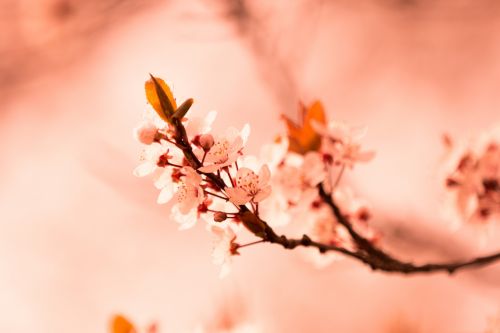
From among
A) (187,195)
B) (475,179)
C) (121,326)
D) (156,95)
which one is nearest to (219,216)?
(187,195)

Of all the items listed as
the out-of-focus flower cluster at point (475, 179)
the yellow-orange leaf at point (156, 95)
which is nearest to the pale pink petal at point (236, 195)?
the yellow-orange leaf at point (156, 95)

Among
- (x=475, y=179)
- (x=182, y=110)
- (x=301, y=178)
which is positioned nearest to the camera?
(x=182, y=110)

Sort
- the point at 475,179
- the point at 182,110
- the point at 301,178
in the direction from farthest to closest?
the point at 475,179
the point at 301,178
the point at 182,110

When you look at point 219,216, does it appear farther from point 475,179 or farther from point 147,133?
point 475,179

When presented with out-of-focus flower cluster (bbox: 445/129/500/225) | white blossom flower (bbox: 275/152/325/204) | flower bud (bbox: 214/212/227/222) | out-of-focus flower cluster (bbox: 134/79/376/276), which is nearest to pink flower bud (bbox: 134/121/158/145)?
out-of-focus flower cluster (bbox: 134/79/376/276)

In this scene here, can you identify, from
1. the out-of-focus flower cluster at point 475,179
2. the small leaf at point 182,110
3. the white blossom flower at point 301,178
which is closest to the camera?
the small leaf at point 182,110

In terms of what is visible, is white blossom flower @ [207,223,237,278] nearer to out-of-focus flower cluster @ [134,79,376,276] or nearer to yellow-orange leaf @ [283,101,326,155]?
out-of-focus flower cluster @ [134,79,376,276]

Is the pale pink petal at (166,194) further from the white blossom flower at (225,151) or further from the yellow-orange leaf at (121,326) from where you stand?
the yellow-orange leaf at (121,326)
